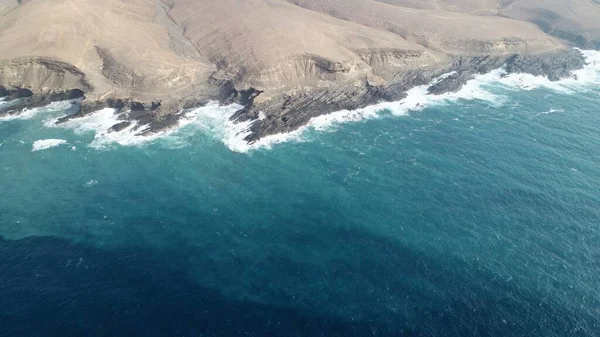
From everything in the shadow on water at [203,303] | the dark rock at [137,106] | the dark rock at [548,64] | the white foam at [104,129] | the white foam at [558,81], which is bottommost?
the shadow on water at [203,303]

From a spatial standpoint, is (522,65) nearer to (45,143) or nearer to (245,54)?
(245,54)

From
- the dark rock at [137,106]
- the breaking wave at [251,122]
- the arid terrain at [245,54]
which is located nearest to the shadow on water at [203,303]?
the breaking wave at [251,122]

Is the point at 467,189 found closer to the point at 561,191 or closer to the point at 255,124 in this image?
the point at 561,191

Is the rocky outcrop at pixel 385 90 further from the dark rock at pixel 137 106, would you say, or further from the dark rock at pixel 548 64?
the dark rock at pixel 137 106

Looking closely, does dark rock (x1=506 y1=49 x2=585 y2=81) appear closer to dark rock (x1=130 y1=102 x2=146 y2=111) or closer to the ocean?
the ocean

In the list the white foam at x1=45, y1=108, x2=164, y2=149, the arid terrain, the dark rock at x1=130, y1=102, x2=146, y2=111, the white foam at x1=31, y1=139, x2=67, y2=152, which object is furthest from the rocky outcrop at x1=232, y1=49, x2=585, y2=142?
the white foam at x1=31, y1=139, x2=67, y2=152
